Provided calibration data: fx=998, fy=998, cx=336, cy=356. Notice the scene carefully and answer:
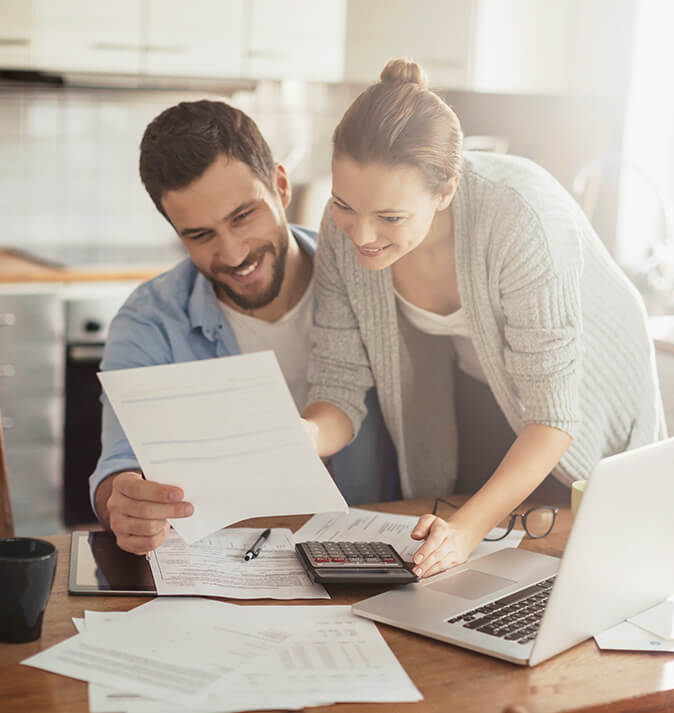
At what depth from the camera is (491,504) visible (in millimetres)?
1307

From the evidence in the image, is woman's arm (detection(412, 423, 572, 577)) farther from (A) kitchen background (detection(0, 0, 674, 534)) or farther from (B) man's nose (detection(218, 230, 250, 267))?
(A) kitchen background (detection(0, 0, 674, 534))

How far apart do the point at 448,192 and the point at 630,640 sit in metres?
0.66

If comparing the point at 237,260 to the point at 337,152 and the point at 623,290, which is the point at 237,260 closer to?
the point at 337,152

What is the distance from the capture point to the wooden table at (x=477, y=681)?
91 cm

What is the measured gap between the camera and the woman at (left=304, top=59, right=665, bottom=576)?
1337mm

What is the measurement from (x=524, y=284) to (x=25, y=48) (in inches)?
92.9

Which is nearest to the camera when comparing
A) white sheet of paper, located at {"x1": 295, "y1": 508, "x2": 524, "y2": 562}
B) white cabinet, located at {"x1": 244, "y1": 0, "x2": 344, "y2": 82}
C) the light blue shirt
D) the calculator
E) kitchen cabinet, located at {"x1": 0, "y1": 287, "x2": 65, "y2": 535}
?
the calculator

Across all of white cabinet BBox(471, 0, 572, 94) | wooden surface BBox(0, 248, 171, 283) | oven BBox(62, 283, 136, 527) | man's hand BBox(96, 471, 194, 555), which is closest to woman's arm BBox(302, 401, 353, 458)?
man's hand BBox(96, 471, 194, 555)

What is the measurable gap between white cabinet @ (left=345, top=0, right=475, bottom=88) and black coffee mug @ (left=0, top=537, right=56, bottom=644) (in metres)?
2.96

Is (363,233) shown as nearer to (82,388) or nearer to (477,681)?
(477,681)

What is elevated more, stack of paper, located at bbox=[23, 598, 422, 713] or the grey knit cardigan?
the grey knit cardigan

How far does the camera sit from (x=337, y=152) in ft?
4.46

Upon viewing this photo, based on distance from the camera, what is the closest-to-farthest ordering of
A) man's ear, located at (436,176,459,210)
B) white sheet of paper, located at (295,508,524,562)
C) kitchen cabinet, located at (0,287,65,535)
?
1. white sheet of paper, located at (295,508,524,562)
2. man's ear, located at (436,176,459,210)
3. kitchen cabinet, located at (0,287,65,535)

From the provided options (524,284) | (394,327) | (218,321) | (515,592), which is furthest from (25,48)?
(515,592)
